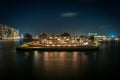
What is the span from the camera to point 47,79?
43.8 ft

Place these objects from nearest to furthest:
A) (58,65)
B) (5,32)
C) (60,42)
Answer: (58,65) < (60,42) < (5,32)

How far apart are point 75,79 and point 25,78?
336cm

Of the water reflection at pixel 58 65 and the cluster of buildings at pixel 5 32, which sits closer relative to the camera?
the water reflection at pixel 58 65

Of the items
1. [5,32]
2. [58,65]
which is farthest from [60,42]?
[5,32]

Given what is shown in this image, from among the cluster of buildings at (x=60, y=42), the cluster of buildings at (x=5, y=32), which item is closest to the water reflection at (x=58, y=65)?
the cluster of buildings at (x=60, y=42)

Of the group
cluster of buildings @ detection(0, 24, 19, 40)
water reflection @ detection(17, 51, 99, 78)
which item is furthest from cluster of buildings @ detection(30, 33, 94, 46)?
cluster of buildings @ detection(0, 24, 19, 40)

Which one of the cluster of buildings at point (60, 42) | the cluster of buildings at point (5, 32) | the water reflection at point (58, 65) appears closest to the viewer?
the water reflection at point (58, 65)

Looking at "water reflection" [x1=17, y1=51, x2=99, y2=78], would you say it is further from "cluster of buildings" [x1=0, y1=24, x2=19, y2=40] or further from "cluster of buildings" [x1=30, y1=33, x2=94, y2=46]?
"cluster of buildings" [x1=0, y1=24, x2=19, y2=40]

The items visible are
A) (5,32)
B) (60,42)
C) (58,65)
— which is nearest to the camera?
(58,65)

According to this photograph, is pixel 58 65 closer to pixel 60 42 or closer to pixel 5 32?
pixel 60 42

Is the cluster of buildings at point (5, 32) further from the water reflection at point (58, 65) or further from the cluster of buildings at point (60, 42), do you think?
the water reflection at point (58, 65)

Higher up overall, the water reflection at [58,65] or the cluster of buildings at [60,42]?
the cluster of buildings at [60,42]

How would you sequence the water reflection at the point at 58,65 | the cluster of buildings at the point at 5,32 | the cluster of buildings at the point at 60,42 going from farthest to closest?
the cluster of buildings at the point at 5,32, the cluster of buildings at the point at 60,42, the water reflection at the point at 58,65

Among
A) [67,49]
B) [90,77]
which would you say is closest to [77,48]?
[67,49]
